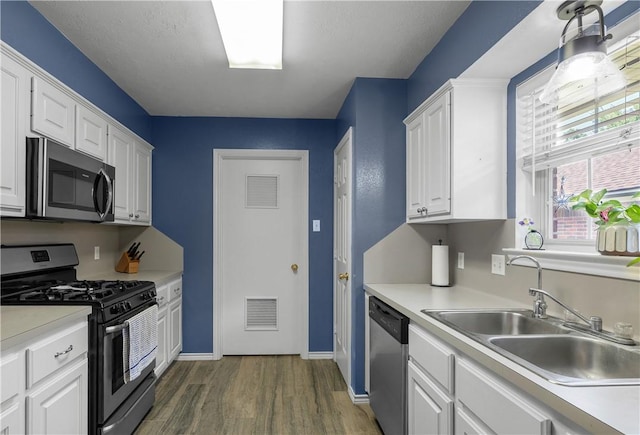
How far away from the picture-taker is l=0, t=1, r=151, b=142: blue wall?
1.88 metres

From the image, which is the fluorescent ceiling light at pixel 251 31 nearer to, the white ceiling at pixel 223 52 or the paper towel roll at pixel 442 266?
the white ceiling at pixel 223 52

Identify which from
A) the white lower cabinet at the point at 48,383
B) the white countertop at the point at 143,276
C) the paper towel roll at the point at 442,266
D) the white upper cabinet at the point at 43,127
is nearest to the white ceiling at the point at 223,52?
the white upper cabinet at the point at 43,127

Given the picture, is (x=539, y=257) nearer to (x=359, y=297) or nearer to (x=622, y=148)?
(x=622, y=148)

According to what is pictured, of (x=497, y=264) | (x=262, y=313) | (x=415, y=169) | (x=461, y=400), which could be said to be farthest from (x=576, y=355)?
(x=262, y=313)

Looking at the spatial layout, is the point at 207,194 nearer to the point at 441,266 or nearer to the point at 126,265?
the point at 126,265

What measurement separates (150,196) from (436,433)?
10.6ft

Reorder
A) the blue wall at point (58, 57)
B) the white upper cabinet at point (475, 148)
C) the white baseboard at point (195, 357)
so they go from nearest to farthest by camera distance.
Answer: the blue wall at point (58, 57) → the white upper cabinet at point (475, 148) → the white baseboard at point (195, 357)

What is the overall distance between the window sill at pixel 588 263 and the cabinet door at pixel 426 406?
758 mm

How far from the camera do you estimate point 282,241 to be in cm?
396

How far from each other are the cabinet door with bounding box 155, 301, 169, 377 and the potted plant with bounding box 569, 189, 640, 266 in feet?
9.87

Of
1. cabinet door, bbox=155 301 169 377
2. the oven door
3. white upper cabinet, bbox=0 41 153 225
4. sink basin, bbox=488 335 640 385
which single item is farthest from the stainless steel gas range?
sink basin, bbox=488 335 640 385

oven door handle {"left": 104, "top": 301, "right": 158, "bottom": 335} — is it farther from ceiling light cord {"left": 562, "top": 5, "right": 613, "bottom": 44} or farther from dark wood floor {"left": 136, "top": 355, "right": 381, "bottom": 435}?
ceiling light cord {"left": 562, "top": 5, "right": 613, "bottom": 44}

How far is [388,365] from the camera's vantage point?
2215 mm

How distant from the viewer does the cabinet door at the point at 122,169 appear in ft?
9.28
